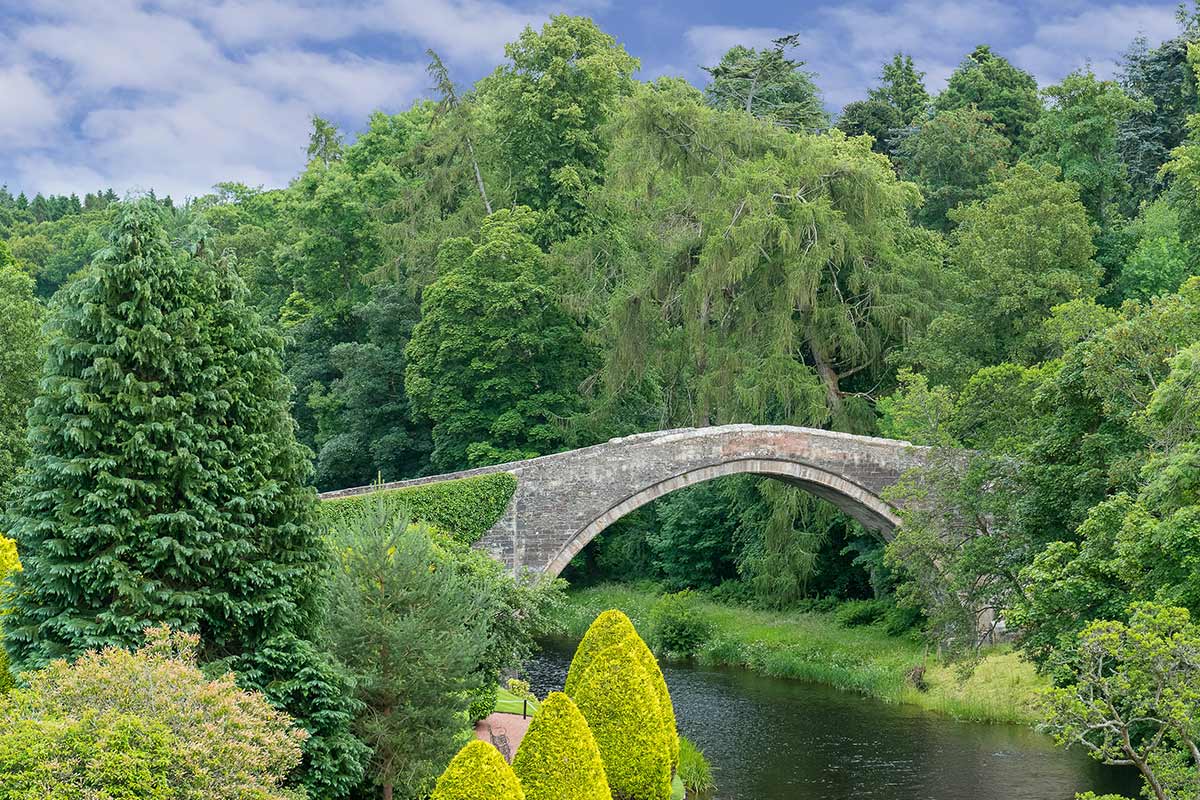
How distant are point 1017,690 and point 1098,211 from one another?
51.9 ft

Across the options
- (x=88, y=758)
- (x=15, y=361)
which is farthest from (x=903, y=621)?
(x=88, y=758)

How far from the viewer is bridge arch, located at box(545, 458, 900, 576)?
28.6 m

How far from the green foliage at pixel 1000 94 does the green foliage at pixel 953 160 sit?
4162 mm

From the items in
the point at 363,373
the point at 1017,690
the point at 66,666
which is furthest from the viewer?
the point at 363,373

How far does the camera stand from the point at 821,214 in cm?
3073

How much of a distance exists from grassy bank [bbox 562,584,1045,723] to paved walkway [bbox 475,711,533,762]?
26.1ft

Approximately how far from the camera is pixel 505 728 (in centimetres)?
1995

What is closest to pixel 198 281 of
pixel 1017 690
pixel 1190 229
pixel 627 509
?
pixel 627 509

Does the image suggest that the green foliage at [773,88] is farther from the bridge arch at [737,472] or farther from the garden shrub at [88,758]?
the garden shrub at [88,758]

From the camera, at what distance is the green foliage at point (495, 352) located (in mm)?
36188

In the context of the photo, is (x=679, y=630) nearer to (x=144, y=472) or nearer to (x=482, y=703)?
(x=482, y=703)

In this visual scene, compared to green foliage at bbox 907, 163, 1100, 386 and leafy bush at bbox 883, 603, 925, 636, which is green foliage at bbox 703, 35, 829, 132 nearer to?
green foliage at bbox 907, 163, 1100, 386

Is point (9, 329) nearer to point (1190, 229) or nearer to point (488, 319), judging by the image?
point (488, 319)

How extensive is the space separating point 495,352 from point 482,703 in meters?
18.4
